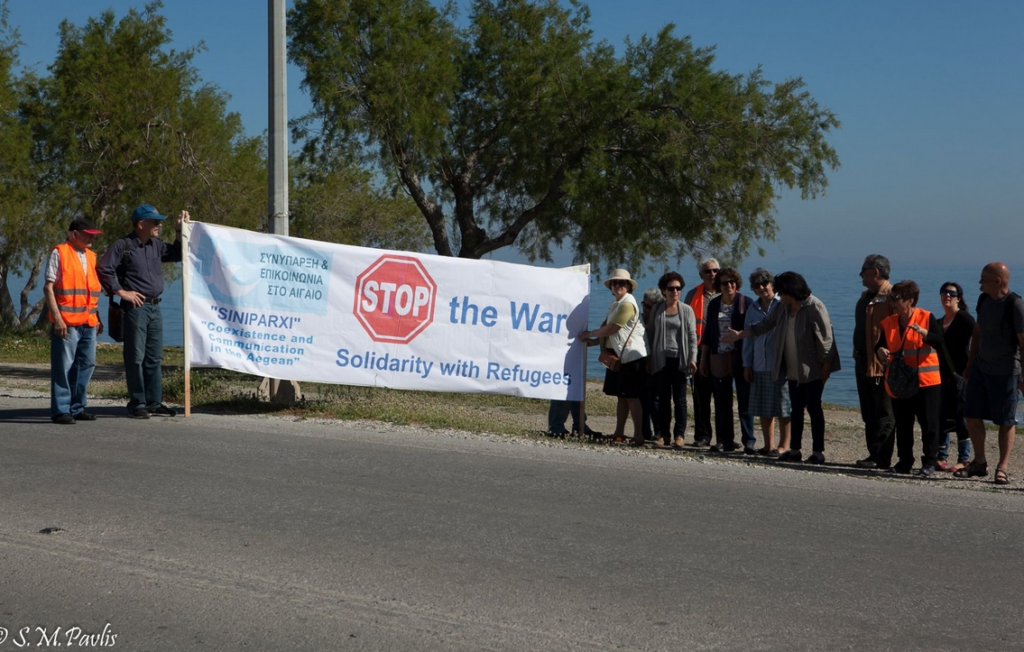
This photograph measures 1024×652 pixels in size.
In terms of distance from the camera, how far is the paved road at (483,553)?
15.9 ft

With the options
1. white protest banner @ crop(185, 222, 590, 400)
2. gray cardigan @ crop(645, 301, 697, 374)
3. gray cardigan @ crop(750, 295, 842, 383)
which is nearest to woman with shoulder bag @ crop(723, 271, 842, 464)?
gray cardigan @ crop(750, 295, 842, 383)

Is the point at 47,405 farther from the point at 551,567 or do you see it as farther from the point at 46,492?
the point at 551,567

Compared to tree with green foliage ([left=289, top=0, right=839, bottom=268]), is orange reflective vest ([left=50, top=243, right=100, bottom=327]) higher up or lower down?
lower down

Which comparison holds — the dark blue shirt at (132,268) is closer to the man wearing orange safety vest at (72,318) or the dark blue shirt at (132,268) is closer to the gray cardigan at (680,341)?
the man wearing orange safety vest at (72,318)

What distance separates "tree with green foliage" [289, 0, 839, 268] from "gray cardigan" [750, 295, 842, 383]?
8.88 m

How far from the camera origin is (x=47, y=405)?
11.7 metres

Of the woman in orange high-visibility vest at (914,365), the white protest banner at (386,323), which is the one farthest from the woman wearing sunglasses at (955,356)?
the white protest banner at (386,323)

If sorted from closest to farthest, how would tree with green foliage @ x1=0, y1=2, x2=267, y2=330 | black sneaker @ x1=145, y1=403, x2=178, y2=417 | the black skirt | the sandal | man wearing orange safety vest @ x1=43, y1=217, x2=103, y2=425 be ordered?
the sandal
man wearing orange safety vest @ x1=43, y1=217, x2=103, y2=425
black sneaker @ x1=145, y1=403, x2=178, y2=417
the black skirt
tree with green foliage @ x1=0, y1=2, x2=267, y2=330

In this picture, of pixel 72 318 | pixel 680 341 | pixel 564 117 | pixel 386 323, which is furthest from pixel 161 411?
pixel 564 117

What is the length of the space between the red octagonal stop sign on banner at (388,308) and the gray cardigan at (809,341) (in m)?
3.51

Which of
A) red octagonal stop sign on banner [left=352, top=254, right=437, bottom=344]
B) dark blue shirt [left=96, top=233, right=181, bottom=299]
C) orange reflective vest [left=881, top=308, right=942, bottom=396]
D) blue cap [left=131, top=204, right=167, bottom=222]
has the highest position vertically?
blue cap [left=131, top=204, right=167, bottom=222]

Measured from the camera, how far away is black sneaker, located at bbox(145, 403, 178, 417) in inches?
435

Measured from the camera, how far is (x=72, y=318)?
10328 millimetres

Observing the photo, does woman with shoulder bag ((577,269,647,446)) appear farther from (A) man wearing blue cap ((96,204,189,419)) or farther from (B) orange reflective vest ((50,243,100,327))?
(B) orange reflective vest ((50,243,100,327))
